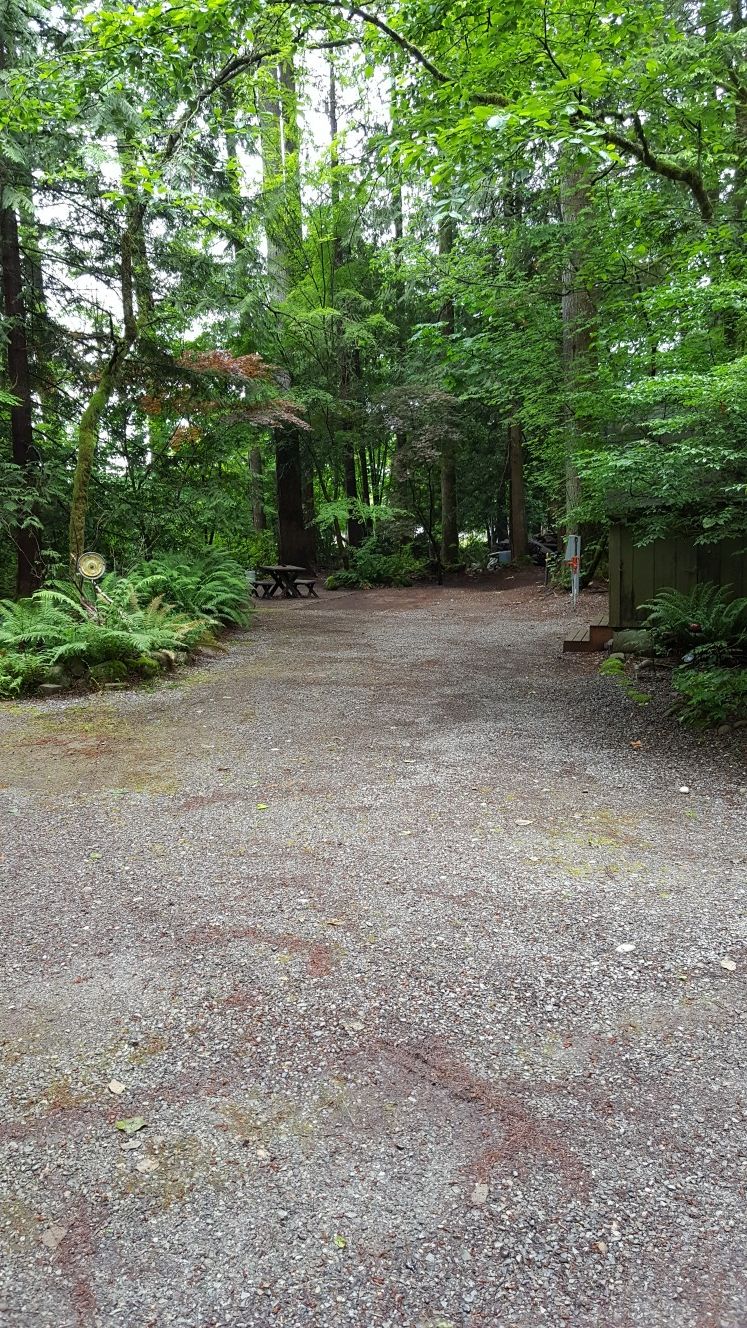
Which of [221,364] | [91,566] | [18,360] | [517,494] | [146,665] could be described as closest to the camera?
[146,665]

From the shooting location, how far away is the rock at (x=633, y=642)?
7191 millimetres

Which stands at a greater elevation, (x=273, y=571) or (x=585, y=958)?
(x=273, y=571)

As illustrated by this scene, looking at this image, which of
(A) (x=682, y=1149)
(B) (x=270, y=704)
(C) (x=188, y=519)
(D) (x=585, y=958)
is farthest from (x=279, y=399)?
(A) (x=682, y=1149)

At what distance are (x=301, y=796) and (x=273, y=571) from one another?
11.1m

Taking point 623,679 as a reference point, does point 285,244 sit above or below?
above

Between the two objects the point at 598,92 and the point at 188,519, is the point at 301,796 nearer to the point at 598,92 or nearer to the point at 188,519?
the point at 598,92

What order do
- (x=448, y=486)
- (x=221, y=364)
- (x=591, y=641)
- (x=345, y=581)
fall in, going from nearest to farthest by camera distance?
(x=591, y=641)
(x=221, y=364)
(x=345, y=581)
(x=448, y=486)

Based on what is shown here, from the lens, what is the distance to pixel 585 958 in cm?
257

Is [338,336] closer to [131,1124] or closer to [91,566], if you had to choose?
[91,566]

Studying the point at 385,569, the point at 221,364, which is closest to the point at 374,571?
the point at 385,569

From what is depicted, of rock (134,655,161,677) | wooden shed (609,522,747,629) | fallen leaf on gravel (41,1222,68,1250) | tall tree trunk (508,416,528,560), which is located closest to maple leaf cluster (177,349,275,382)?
rock (134,655,161,677)

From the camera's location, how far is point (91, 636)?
278 inches

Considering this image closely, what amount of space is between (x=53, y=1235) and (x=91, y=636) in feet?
19.9

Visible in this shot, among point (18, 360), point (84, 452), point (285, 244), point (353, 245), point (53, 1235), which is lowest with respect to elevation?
point (53, 1235)
